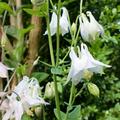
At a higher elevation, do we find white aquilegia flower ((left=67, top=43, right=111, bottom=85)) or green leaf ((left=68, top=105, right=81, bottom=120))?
white aquilegia flower ((left=67, top=43, right=111, bottom=85))

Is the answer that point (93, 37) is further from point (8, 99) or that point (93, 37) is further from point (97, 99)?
point (97, 99)

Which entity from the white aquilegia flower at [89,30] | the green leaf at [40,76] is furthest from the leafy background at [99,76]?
the white aquilegia flower at [89,30]

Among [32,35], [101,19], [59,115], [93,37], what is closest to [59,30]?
[93,37]

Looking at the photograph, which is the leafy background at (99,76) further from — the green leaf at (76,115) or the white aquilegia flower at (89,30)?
the white aquilegia flower at (89,30)

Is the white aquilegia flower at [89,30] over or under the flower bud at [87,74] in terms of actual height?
over

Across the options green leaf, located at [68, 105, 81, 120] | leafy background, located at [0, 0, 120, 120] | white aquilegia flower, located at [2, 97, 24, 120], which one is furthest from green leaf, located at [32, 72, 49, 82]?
leafy background, located at [0, 0, 120, 120]

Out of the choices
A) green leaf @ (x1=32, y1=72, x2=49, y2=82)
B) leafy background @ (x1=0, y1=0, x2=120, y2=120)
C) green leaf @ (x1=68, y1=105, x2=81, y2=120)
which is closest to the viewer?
green leaf @ (x1=68, y1=105, x2=81, y2=120)

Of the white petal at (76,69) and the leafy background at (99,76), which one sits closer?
the white petal at (76,69)

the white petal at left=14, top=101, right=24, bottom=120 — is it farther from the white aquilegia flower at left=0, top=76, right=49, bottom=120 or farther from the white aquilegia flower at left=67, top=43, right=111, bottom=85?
the white aquilegia flower at left=67, top=43, right=111, bottom=85
